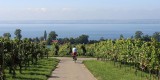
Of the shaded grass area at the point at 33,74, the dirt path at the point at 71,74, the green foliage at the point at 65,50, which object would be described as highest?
the green foliage at the point at 65,50

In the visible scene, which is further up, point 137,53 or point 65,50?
point 137,53

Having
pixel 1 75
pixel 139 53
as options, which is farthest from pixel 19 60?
pixel 139 53

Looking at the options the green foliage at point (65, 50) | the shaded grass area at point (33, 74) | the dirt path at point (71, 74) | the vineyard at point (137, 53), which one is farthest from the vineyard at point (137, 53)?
the green foliage at point (65, 50)

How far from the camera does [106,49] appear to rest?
4156cm

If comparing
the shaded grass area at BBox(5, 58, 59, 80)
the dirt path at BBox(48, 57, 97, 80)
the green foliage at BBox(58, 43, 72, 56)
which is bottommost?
the dirt path at BBox(48, 57, 97, 80)

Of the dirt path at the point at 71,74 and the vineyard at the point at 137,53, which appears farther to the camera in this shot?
the dirt path at the point at 71,74

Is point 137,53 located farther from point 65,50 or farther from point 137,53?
point 65,50

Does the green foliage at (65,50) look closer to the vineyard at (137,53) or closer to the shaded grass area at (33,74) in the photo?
the vineyard at (137,53)

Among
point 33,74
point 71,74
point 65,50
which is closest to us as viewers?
point 33,74

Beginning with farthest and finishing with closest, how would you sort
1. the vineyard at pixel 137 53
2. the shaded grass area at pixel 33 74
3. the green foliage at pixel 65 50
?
the green foliage at pixel 65 50 → the vineyard at pixel 137 53 → the shaded grass area at pixel 33 74

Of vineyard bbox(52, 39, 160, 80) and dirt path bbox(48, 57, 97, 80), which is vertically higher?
vineyard bbox(52, 39, 160, 80)

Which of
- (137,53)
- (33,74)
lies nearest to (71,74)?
(33,74)

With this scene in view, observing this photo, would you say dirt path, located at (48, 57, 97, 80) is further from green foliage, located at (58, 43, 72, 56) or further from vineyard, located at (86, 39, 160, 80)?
green foliage, located at (58, 43, 72, 56)

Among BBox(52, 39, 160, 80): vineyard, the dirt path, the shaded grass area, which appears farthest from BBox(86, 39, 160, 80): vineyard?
the shaded grass area
